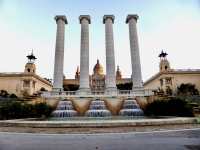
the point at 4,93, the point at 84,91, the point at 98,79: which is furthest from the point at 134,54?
the point at 98,79

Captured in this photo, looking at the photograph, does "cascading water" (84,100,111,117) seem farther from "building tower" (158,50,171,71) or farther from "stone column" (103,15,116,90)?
"building tower" (158,50,171,71)

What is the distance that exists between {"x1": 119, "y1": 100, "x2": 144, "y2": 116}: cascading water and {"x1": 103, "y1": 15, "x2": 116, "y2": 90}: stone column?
759cm

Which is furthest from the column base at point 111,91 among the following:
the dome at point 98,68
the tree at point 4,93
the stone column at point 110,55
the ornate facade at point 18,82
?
the dome at point 98,68

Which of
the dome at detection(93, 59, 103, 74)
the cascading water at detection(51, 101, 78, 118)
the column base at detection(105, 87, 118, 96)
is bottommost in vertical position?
the cascading water at detection(51, 101, 78, 118)

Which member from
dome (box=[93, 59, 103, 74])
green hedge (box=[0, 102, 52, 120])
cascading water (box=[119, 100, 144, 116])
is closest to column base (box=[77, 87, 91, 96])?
cascading water (box=[119, 100, 144, 116])

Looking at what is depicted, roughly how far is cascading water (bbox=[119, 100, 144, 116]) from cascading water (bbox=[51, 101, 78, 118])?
652cm

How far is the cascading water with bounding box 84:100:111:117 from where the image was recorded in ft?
62.9

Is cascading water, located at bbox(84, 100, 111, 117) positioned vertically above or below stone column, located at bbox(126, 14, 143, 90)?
below

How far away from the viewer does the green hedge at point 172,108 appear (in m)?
14.7

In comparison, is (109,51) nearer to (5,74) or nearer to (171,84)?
(171,84)

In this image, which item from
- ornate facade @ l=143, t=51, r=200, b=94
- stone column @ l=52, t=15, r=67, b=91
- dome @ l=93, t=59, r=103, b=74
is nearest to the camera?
stone column @ l=52, t=15, r=67, b=91

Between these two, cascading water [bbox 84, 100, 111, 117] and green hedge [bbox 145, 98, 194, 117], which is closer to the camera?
green hedge [bbox 145, 98, 194, 117]

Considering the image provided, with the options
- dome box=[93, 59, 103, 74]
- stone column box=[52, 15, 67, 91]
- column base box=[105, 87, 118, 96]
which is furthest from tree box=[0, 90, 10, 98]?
dome box=[93, 59, 103, 74]

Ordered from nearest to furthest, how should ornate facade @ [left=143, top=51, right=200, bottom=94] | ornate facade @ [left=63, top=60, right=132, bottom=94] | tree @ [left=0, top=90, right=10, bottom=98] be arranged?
tree @ [left=0, top=90, right=10, bottom=98] → ornate facade @ [left=143, top=51, right=200, bottom=94] → ornate facade @ [left=63, top=60, right=132, bottom=94]
